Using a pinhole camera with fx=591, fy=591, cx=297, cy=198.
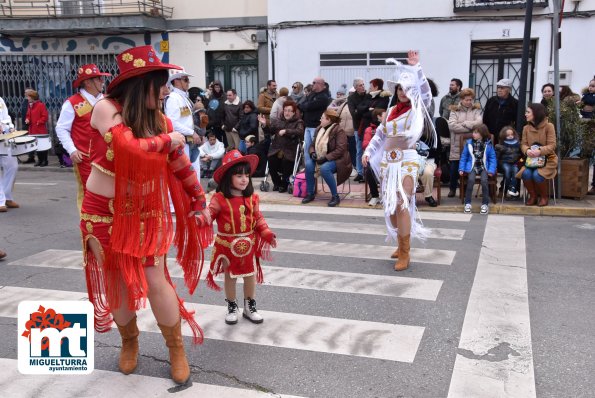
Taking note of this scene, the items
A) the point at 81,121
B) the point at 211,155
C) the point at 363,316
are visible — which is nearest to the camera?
the point at 363,316

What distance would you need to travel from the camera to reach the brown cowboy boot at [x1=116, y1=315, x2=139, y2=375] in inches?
147

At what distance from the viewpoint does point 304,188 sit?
34.3 feet

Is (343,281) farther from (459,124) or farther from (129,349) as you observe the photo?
(459,124)

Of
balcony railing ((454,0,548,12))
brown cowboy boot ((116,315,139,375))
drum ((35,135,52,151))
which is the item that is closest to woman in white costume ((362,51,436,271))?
brown cowboy boot ((116,315,139,375))

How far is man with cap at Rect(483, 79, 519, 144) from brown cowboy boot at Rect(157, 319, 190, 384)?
328 inches

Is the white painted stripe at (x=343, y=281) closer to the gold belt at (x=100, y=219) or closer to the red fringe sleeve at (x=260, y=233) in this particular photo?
the red fringe sleeve at (x=260, y=233)

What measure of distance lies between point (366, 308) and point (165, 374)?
183 cm

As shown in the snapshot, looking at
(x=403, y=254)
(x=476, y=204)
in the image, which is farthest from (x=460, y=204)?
(x=403, y=254)

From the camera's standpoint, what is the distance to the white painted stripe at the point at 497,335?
357cm

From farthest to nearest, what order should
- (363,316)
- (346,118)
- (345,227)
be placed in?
(346,118) < (345,227) < (363,316)

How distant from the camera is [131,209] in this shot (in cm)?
336

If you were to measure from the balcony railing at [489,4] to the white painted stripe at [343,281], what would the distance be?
10.3 meters

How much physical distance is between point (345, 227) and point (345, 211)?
1261mm

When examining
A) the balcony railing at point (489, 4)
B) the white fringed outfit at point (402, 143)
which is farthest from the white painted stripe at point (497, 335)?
the balcony railing at point (489, 4)
